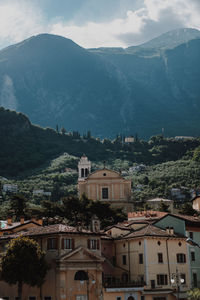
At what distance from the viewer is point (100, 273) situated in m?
52.8

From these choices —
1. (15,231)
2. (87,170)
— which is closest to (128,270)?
(15,231)

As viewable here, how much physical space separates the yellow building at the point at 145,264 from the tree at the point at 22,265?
8958 millimetres

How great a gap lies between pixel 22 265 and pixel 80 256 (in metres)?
6.61

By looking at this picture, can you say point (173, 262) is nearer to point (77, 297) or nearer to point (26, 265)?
point (77, 297)

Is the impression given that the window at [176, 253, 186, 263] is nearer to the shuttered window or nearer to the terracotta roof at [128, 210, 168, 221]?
the shuttered window

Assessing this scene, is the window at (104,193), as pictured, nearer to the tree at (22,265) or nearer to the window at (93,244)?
the window at (93,244)

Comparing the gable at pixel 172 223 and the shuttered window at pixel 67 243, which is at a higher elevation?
the gable at pixel 172 223

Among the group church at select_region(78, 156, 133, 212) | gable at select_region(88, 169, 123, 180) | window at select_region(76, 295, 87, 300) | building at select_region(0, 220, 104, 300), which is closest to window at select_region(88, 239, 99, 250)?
building at select_region(0, 220, 104, 300)

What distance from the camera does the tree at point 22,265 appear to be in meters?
47.7

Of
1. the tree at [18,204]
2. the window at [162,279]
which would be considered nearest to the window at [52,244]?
the window at [162,279]

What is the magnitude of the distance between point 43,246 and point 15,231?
1334cm


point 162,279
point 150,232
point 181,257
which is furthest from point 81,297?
point 181,257

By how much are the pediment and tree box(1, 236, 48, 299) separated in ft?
9.04

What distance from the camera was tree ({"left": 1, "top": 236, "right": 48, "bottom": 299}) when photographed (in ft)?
156
